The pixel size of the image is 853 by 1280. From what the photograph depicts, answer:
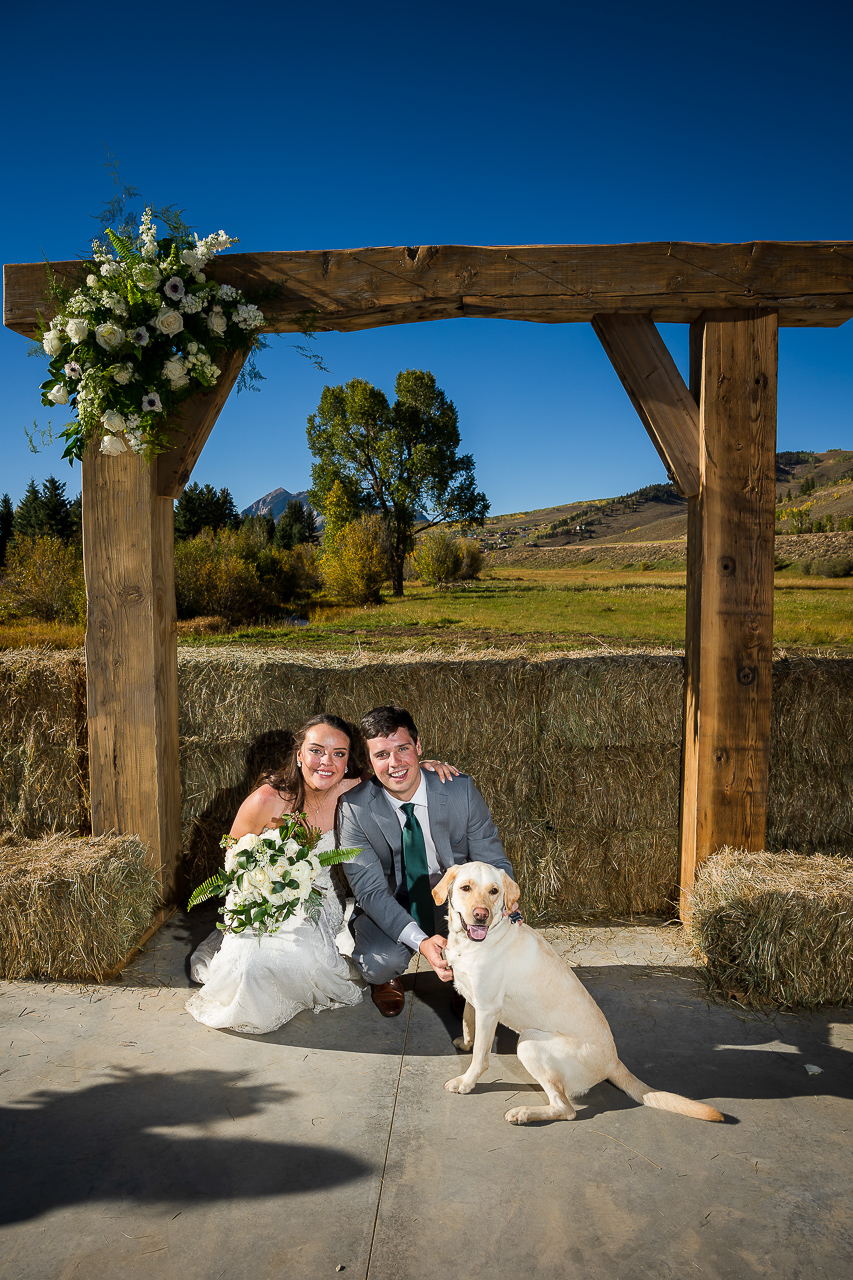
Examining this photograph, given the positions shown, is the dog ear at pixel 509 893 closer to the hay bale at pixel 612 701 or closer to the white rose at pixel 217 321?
the hay bale at pixel 612 701

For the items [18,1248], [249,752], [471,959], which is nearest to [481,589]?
[249,752]

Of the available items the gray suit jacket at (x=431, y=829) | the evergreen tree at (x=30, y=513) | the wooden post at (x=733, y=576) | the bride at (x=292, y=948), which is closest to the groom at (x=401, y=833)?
the gray suit jacket at (x=431, y=829)

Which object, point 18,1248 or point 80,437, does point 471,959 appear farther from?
point 80,437

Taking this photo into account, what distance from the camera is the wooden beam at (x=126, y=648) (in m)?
4.32

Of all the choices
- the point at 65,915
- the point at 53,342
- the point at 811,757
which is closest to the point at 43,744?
the point at 65,915

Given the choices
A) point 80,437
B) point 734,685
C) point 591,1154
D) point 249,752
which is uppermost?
point 80,437

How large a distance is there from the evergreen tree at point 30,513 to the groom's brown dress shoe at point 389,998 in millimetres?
33139

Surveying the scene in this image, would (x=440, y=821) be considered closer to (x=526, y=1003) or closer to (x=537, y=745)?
(x=526, y=1003)

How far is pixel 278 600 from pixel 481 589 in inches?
225

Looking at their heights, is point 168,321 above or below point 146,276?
below

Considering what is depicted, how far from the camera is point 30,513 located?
33.4 meters

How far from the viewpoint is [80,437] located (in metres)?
4.20

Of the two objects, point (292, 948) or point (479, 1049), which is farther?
point (292, 948)

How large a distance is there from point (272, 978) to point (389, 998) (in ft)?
2.01
